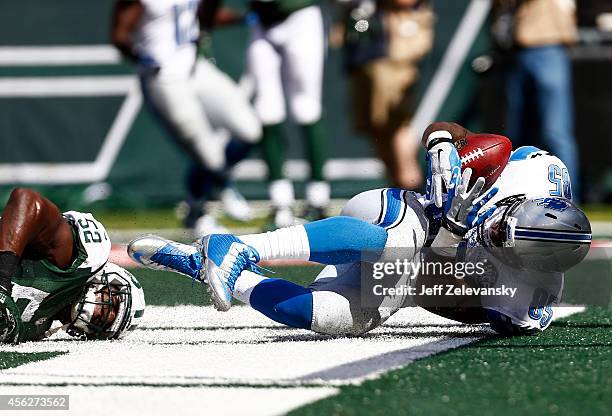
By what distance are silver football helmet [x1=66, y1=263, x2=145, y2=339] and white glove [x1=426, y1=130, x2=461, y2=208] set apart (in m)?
0.95

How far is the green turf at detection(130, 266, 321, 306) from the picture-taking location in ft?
12.6

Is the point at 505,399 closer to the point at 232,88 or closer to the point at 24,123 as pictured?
the point at 232,88

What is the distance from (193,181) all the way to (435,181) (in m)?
4.15

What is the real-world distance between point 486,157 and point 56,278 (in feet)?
4.17

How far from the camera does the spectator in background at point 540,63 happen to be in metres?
7.23

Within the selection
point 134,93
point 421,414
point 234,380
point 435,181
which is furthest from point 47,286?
point 134,93

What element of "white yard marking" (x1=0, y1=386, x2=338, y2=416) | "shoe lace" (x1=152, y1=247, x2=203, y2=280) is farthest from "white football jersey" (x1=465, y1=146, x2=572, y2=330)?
"white yard marking" (x1=0, y1=386, x2=338, y2=416)

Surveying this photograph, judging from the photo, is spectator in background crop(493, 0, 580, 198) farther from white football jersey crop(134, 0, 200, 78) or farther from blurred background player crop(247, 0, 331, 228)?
white football jersey crop(134, 0, 200, 78)

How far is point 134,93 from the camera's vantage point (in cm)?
952

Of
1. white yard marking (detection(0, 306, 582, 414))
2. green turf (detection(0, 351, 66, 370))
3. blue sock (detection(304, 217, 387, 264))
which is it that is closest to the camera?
white yard marking (detection(0, 306, 582, 414))

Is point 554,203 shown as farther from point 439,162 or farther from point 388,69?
point 388,69

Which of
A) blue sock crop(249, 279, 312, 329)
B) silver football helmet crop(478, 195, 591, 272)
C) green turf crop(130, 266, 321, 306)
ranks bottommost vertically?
green turf crop(130, 266, 321, 306)

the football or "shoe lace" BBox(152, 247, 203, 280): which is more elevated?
the football

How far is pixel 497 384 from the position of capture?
2.78 meters
